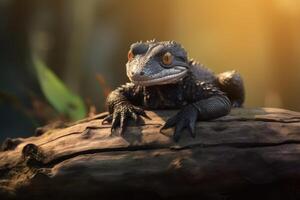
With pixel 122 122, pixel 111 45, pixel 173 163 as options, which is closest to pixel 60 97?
pixel 111 45

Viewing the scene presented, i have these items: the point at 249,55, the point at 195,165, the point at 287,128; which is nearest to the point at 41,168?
the point at 195,165

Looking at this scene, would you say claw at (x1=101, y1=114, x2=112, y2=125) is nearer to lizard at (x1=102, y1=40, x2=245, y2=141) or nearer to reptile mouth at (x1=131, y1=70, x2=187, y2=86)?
lizard at (x1=102, y1=40, x2=245, y2=141)

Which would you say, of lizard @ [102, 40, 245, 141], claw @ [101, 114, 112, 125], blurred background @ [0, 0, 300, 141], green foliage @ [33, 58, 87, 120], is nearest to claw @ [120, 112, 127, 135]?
lizard @ [102, 40, 245, 141]

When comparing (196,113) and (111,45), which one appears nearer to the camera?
(196,113)

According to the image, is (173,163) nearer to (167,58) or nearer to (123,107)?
(123,107)

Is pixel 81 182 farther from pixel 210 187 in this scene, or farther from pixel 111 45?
pixel 111 45

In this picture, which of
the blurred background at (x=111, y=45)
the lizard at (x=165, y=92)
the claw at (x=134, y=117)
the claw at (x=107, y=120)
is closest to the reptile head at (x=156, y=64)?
the lizard at (x=165, y=92)
